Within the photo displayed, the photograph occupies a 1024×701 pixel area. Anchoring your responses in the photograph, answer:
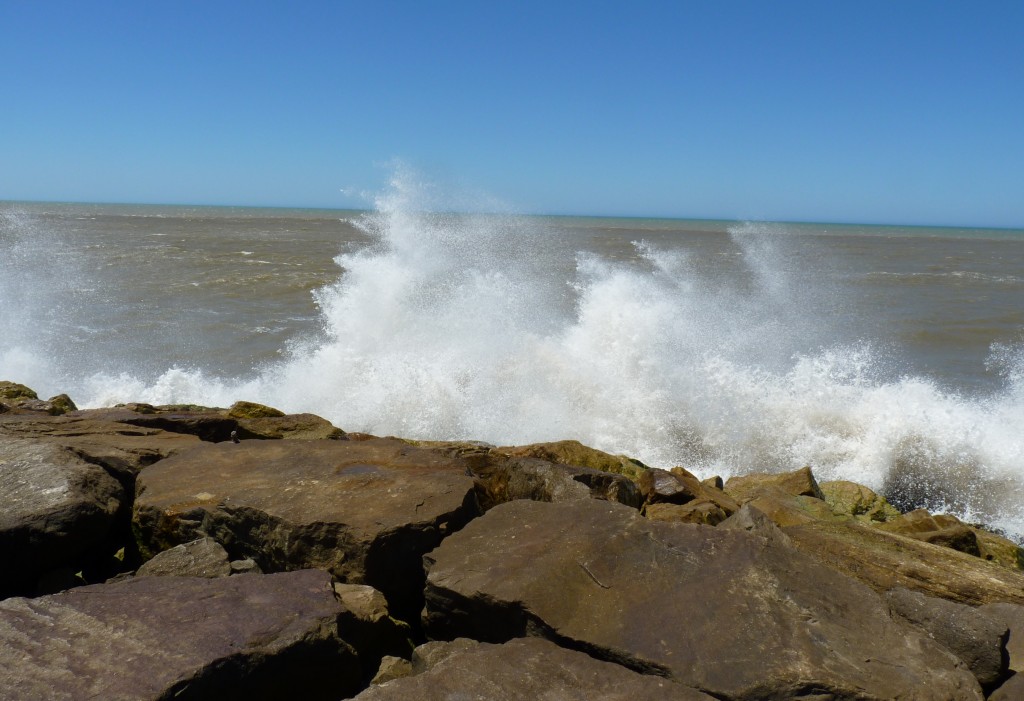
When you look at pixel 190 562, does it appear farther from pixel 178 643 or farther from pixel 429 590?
pixel 429 590

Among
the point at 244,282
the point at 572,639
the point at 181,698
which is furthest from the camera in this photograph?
the point at 244,282

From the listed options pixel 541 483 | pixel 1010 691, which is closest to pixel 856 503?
pixel 541 483

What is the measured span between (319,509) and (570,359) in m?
6.29

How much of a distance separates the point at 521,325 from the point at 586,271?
2.53m

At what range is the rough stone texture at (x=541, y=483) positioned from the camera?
414 cm

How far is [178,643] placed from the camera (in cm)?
248

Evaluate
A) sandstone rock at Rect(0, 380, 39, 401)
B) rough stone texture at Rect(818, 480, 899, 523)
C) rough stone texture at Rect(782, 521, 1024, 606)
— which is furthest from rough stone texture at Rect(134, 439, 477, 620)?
sandstone rock at Rect(0, 380, 39, 401)

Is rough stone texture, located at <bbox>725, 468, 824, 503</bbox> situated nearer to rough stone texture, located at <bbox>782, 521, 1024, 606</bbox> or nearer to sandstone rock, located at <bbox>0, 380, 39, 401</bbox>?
rough stone texture, located at <bbox>782, 521, 1024, 606</bbox>

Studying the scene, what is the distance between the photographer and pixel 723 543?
3.11 meters

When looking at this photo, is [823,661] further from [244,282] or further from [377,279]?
[244,282]

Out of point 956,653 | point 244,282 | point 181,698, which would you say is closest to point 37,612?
point 181,698

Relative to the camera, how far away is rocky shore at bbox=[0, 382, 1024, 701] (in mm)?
2439

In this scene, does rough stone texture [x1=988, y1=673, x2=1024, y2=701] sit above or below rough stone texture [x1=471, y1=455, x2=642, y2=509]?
below

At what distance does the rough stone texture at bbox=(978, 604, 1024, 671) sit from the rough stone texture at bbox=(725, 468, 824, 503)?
2371 mm
